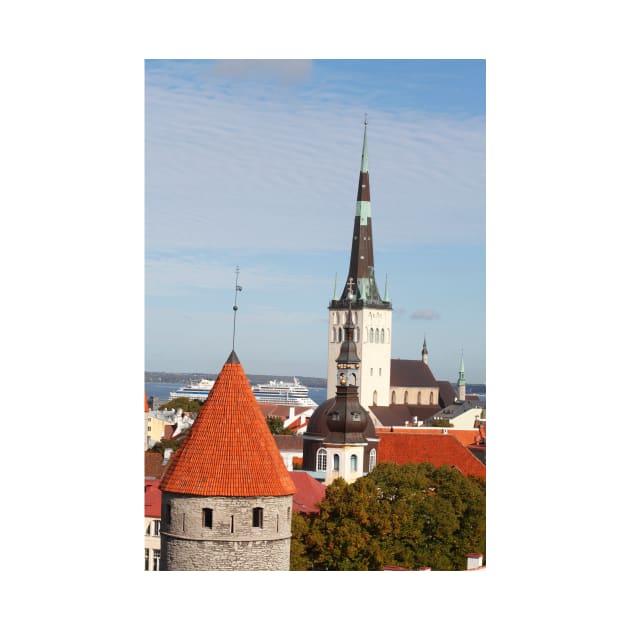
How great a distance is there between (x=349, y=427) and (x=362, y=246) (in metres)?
19.0

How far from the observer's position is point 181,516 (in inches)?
400

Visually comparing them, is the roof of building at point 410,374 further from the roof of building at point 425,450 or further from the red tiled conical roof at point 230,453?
the red tiled conical roof at point 230,453

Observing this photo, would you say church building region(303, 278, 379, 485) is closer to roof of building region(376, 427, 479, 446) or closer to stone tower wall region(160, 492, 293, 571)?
roof of building region(376, 427, 479, 446)

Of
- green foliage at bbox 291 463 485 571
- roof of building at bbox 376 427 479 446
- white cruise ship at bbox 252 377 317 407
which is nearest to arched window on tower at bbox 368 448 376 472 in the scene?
green foliage at bbox 291 463 485 571

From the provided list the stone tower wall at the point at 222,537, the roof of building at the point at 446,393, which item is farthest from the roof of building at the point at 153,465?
the roof of building at the point at 446,393

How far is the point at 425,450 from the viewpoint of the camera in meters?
31.4

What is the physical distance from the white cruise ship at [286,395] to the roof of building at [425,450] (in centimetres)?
3158

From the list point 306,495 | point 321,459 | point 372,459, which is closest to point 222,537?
point 306,495

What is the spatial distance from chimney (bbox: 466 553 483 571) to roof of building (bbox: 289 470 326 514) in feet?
7.11

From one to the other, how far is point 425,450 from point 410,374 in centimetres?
2469

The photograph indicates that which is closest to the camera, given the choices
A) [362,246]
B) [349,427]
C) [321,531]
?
[321,531]
